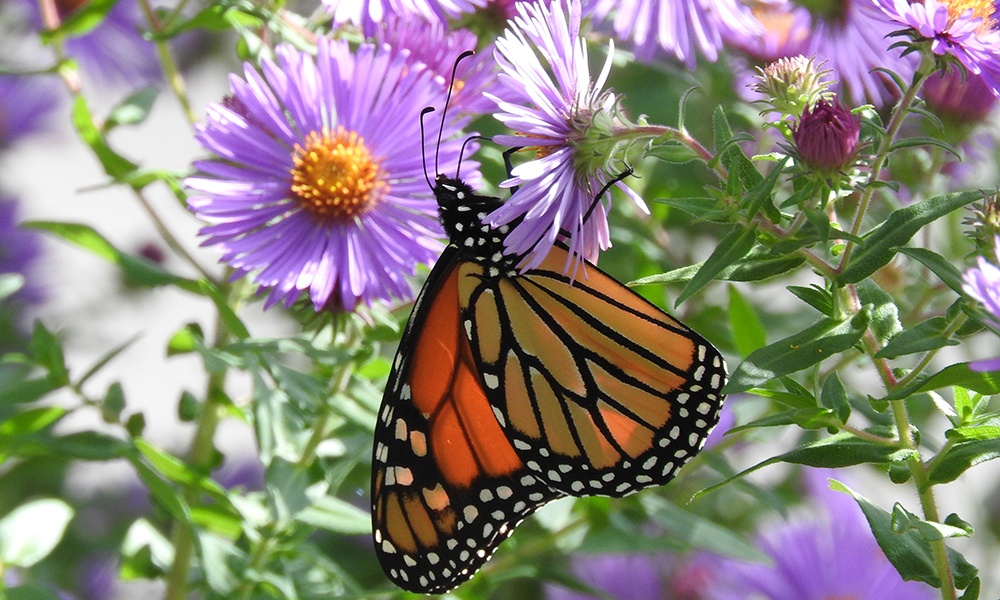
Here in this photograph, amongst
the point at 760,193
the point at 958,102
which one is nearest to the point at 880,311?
the point at 760,193

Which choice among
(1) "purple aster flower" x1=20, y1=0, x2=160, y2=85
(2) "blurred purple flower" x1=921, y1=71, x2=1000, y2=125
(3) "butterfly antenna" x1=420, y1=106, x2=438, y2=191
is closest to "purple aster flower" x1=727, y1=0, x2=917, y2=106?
(2) "blurred purple flower" x1=921, y1=71, x2=1000, y2=125

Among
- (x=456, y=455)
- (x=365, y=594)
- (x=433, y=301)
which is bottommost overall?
(x=365, y=594)

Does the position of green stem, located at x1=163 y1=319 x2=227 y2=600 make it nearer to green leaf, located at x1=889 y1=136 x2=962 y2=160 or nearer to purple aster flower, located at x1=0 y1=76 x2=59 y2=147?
green leaf, located at x1=889 y1=136 x2=962 y2=160

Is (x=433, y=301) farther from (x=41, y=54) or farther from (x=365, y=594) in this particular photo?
(x=41, y=54)

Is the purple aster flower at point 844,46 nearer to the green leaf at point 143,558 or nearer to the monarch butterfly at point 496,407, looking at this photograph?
the monarch butterfly at point 496,407

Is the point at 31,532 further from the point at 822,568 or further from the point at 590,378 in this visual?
the point at 822,568

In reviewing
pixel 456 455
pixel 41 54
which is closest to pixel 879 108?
pixel 456 455
